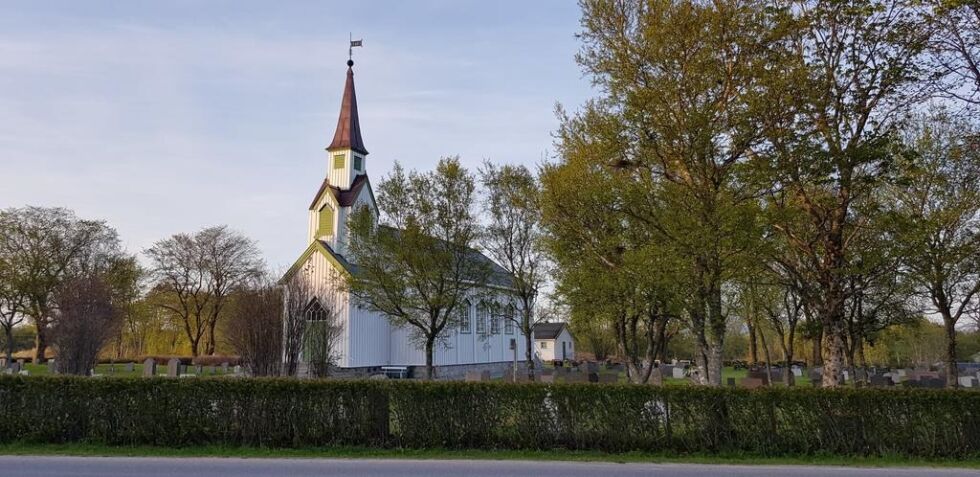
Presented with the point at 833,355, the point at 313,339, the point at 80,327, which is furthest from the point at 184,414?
the point at 80,327

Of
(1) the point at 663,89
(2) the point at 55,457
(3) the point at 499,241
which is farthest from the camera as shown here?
(3) the point at 499,241

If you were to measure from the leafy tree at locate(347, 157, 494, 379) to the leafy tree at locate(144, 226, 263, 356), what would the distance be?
2731 cm

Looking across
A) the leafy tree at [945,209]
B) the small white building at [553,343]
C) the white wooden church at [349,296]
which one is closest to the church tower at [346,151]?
the white wooden church at [349,296]

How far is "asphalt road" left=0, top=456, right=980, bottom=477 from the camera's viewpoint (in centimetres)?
915

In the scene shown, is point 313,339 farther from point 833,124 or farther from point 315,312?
point 833,124

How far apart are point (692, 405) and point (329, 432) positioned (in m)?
6.15

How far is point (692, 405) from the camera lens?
1108 centimetres

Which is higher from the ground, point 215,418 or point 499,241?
point 499,241

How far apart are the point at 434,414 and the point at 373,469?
1.94 meters

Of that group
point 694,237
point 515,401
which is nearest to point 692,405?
point 515,401

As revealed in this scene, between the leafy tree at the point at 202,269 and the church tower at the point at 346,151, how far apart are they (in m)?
16.1

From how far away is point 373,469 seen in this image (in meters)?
9.53

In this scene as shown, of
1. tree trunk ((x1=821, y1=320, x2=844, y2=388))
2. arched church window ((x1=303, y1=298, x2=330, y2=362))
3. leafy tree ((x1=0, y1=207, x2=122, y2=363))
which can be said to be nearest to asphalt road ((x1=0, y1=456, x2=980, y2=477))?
tree trunk ((x1=821, y1=320, x2=844, y2=388))

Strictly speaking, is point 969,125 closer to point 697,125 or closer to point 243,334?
point 697,125
